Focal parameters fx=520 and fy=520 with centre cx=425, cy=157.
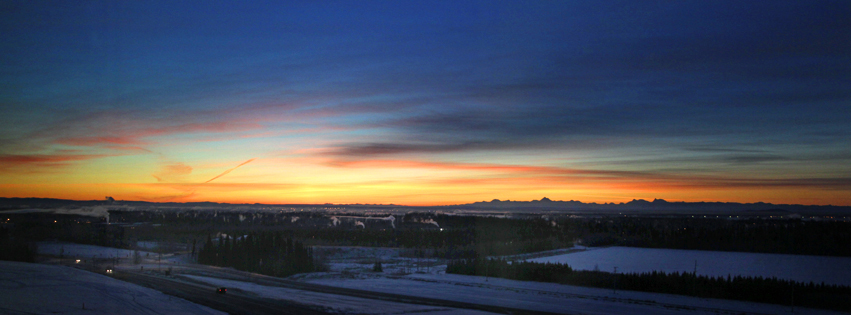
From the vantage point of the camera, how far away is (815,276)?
145ft

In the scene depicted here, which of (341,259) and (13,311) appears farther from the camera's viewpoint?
(341,259)

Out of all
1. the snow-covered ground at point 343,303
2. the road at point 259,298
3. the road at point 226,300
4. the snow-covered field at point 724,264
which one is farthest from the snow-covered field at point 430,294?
the road at point 226,300

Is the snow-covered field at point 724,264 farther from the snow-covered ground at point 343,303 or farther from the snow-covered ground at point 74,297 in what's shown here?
the snow-covered ground at point 74,297

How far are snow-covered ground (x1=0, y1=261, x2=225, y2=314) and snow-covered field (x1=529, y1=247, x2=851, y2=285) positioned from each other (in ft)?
116

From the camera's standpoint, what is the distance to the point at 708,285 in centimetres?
3259

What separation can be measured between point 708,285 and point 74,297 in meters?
35.0

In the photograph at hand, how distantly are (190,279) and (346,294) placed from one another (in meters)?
15.4

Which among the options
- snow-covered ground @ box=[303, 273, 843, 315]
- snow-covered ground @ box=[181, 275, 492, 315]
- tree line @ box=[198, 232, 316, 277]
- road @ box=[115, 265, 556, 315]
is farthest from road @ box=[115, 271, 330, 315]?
tree line @ box=[198, 232, 316, 277]

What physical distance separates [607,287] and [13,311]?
107ft

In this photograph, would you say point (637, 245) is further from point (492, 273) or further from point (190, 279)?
point (190, 279)

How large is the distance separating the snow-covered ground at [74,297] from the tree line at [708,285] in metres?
23.3

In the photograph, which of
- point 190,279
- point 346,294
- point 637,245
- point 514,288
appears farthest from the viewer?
point 637,245

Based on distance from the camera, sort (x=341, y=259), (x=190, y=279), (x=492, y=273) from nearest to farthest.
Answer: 1. (x=190, y=279)
2. (x=492, y=273)
3. (x=341, y=259)

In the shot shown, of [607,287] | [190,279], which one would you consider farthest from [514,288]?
[190,279]
